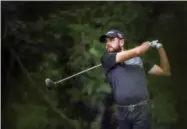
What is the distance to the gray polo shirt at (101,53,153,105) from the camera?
1612 mm

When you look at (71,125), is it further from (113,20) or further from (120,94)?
(113,20)

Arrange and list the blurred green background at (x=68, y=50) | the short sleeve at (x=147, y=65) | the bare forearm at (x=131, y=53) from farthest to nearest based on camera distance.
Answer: the blurred green background at (x=68, y=50), the short sleeve at (x=147, y=65), the bare forearm at (x=131, y=53)

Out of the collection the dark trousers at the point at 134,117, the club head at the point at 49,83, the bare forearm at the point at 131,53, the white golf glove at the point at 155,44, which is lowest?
the dark trousers at the point at 134,117

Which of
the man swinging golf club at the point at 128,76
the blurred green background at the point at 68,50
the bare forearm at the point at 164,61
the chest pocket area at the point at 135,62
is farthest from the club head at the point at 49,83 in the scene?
the bare forearm at the point at 164,61

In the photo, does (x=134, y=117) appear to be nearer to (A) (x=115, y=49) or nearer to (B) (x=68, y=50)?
(A) (x=115, y=49)

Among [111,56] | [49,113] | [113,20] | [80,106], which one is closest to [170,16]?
[113,20]

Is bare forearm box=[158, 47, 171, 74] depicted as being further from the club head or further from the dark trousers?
the club head

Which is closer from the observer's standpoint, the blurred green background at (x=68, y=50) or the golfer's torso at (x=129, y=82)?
the golfer's torso at (x=129, y=82)

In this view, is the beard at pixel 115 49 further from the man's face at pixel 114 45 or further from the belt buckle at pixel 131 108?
the belt buckle at pixel 131 108

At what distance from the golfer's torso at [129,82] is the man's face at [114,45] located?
7 cm

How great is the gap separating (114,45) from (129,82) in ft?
0.54

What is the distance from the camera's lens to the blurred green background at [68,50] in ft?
6.00

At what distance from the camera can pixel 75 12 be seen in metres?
1.85

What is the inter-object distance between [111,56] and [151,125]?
1.15 ft
